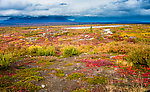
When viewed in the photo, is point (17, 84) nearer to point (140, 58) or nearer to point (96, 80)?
point (96, 80)

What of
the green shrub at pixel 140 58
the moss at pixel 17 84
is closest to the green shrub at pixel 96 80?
the moss at pixel 17 84

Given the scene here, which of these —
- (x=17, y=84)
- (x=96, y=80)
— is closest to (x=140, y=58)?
(x=96, y=80)

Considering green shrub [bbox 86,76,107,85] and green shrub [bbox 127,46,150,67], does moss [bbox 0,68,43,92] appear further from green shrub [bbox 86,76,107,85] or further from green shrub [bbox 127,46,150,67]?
green shrub [bbox 127,46,150,67]

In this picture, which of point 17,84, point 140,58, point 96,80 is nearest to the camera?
point 17,84

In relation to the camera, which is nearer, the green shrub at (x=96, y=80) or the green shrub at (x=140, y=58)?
the green shrub at (x=96, y=80)

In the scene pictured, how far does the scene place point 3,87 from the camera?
5.47m

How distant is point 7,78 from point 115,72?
7302mm

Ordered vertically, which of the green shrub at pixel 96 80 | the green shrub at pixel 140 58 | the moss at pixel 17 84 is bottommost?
the green shrub at pixel 96 80

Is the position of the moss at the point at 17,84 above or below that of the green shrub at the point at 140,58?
below

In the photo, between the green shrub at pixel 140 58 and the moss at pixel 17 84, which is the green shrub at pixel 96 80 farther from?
the green shrub at pixel 140 58

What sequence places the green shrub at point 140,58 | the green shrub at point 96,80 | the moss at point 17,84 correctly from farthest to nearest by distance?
the green shrub at point 140,58 → the green shrub at point 96,80 → the moss at point 17,84

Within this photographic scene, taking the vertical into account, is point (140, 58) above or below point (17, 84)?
above

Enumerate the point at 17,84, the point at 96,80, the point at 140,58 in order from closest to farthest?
the point at 17,84 → the point at 96,80 → the point at 140,58

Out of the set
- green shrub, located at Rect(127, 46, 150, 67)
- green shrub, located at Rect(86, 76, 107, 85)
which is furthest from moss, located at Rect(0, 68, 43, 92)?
green shrub, located at Rect(127, 46, 150, 67)
